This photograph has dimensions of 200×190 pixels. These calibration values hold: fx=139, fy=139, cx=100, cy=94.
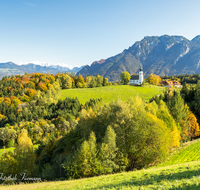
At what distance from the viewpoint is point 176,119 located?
47.8 metres

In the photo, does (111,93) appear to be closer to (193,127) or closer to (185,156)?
(193,127)

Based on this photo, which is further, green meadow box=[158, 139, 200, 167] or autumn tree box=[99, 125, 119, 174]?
green meadow box=[158, 139, 200, 167]

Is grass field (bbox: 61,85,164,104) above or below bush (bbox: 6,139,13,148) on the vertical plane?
above

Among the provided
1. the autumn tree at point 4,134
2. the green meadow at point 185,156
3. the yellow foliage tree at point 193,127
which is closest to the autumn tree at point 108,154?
the green meadow at point 185,156

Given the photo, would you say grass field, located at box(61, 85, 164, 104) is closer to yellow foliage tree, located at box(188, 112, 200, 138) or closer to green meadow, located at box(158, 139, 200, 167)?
yellow foliage tree, located at box(188, 112, 200, 138)

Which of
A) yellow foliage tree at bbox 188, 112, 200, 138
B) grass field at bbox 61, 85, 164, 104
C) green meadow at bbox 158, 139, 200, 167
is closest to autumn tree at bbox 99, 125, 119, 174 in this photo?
green meadow at bbox 158, 139, 200, 167

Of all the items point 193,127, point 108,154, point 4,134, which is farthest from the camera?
point 4,134

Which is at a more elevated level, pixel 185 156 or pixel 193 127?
pixel 193 127

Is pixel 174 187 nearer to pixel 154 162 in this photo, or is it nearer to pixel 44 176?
pixel 154 162

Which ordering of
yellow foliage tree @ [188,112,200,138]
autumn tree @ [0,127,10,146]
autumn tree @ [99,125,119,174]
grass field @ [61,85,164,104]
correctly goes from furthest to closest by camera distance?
grass field @ [61,85,164,104], autumn tree @ [0,127,10,146], yellow foliage tree @ [188,112,200,138], autumn tree @ [99,125,119,174]

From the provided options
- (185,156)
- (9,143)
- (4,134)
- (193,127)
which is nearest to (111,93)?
(193,127)

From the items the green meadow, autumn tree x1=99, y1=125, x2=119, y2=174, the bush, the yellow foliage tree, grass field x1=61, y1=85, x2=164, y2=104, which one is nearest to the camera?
autumn tree x1=99, y1=125, x2=119, y2=174

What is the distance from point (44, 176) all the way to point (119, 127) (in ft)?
63.8

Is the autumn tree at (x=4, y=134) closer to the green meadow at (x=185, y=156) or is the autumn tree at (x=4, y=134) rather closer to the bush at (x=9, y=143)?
the bush at (x=9, y=143)
